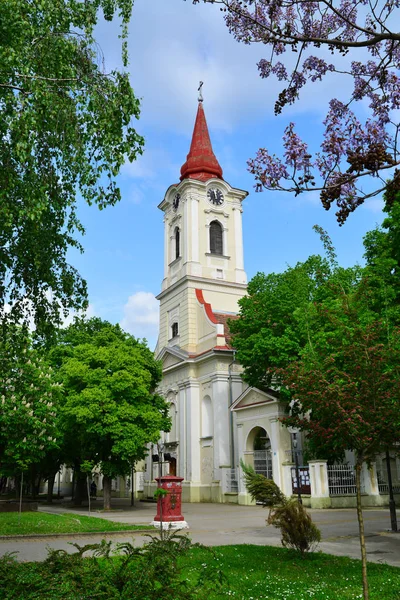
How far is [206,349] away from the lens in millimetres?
38312

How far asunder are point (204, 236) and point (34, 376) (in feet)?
68.9

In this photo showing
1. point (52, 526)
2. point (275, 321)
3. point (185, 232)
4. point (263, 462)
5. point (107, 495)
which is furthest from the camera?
point (185, 232)

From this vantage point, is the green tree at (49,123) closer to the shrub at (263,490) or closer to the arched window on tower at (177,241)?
the shrub at (263,490)

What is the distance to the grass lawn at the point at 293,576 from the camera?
24.5 feet

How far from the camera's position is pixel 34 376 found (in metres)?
23.9

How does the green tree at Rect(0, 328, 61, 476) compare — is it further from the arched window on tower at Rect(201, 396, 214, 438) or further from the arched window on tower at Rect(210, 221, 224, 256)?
the arched window on tower at Rect(210, 221, 224, 256)

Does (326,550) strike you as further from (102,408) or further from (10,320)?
(102,408)

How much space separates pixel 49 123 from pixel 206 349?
3059 centimetres

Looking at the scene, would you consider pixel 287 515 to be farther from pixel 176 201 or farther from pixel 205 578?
pixel 176 201

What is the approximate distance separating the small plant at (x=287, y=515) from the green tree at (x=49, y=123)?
542cm

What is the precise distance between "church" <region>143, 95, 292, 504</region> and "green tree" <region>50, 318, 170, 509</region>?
6.19m

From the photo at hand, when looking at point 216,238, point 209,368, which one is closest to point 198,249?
point 216,238

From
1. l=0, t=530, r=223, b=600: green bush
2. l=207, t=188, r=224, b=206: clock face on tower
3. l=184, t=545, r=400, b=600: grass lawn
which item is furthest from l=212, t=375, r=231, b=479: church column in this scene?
l=0, t=530, r=223, b=600: green bush

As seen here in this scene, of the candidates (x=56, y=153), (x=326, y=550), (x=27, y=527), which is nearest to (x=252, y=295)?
(x=27, y=527)
